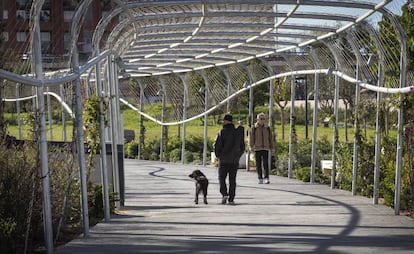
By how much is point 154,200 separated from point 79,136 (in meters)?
6.05

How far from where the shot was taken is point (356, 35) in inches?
637

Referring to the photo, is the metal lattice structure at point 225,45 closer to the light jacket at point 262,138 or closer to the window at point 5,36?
the window at point 5,36

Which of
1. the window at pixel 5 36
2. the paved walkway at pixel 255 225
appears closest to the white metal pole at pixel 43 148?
the paved walkway at pixel 255 225

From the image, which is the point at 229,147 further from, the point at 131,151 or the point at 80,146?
the point at 131,151

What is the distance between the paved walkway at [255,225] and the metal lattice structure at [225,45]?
39.4 inches

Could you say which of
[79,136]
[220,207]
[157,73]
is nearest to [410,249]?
[79,136]

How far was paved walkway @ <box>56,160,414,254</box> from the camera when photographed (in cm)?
981

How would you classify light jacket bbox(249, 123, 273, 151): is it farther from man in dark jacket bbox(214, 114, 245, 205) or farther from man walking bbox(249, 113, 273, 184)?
man in dark jacket bbox(214, 114, 245, 205)

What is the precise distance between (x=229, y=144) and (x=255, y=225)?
10.6ft

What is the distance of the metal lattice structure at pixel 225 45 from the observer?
10.7 meters

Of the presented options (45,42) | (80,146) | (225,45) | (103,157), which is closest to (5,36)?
(80,146)

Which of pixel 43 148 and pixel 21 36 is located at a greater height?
pixel 21 36

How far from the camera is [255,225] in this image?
1201cm

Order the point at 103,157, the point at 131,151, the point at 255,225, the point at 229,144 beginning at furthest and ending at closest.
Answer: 1. the point at 131,151
2. the point at 229,144
3. the point at 103,157
4. the point at 255,225
